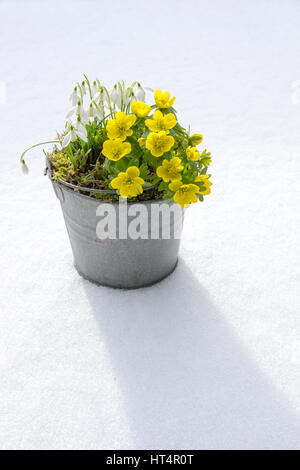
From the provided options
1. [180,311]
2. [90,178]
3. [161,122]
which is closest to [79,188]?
[90,178]

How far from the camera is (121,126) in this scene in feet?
4.22

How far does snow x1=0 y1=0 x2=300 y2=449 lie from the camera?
132 cm

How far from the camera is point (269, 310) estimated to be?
1.64m

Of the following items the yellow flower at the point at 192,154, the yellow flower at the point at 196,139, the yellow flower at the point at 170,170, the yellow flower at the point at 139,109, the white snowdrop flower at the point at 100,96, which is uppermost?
the white snowdrop flower at the point at 100,96

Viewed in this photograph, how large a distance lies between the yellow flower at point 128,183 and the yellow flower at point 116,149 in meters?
0.05

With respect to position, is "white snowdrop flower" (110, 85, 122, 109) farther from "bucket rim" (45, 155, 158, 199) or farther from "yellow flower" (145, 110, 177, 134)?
"bucket rim" (45, 155, 158, 199)

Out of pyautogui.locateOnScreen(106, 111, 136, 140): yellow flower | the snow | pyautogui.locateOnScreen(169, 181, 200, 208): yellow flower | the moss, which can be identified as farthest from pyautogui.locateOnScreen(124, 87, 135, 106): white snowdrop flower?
the snow

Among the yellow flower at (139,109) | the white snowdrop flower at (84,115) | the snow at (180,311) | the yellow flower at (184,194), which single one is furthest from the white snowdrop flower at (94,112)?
the snow at (180,311)

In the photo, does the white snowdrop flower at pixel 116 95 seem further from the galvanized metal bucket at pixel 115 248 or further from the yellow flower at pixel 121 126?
the galvanized metal bucket at pixel 115 248

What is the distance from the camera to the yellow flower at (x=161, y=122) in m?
1.29

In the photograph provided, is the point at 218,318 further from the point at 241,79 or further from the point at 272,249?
the point at 241,79

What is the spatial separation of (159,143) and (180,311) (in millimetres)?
688

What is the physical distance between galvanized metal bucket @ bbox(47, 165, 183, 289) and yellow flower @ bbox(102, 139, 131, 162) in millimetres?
155

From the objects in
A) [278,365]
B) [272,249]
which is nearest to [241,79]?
[272,249]
